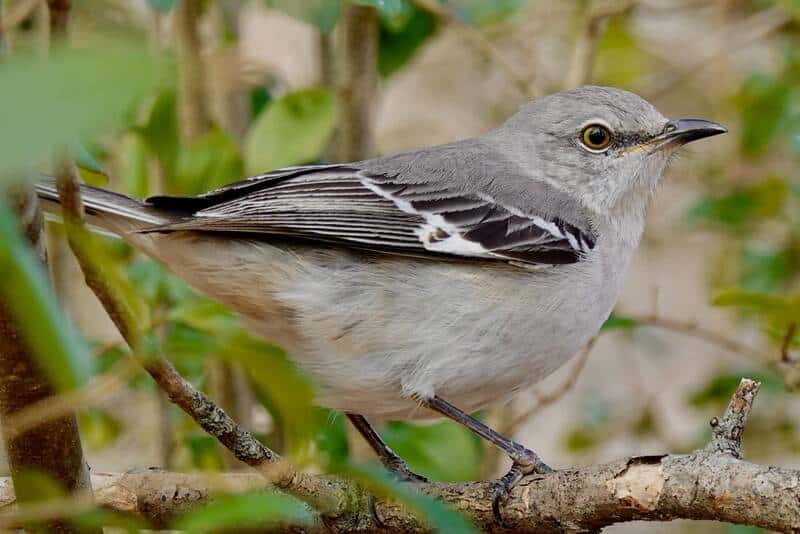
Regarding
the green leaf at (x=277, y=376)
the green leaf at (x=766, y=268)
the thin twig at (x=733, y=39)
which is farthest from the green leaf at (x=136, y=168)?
the green leaf at (x=766, y=268)

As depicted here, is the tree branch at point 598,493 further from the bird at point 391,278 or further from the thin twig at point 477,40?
the thin twig at point 477,40

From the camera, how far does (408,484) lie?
3.06 meters

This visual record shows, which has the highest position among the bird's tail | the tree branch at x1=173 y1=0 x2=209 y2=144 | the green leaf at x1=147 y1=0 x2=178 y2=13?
the tree branch at x1=173 y1=0 x2=209 y2=144

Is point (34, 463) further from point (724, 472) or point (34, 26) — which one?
point (34, 26)

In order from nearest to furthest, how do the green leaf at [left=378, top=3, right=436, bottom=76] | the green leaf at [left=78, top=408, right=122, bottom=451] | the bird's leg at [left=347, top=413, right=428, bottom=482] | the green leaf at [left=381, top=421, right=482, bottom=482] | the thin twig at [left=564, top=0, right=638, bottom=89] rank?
the bird's leg at [left=347, top=413, right=428, bottom=482]
the green leaf at [left=381, top=421, right=482, bottom=482]
the thin twig at [left=564, top=0, right=638, bottom=89]
the green leaf at [left=78, top=408, right=122, bottom=451]
the green leaf at [left=378, top=3, right=436, bottom=76]

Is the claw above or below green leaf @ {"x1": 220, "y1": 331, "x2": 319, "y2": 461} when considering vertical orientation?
above

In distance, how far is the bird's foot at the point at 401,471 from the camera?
3257 millimetres

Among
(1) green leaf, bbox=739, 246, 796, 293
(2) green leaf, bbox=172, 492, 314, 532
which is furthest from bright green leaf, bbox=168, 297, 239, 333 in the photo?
(1) green leaf, bbox=739, 246, 796, 293

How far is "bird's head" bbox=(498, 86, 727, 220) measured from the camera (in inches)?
141

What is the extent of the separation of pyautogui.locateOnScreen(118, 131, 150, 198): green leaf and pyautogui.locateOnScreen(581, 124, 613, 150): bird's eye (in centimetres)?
164

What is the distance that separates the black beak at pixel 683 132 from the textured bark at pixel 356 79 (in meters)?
1.34

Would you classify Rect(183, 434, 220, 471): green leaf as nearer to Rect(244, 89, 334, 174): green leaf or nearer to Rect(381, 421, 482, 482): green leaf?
Rect(381, 421, 482, 482): green leaf

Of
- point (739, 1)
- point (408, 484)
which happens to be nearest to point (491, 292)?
point (408, 484)

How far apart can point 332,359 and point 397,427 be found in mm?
812
